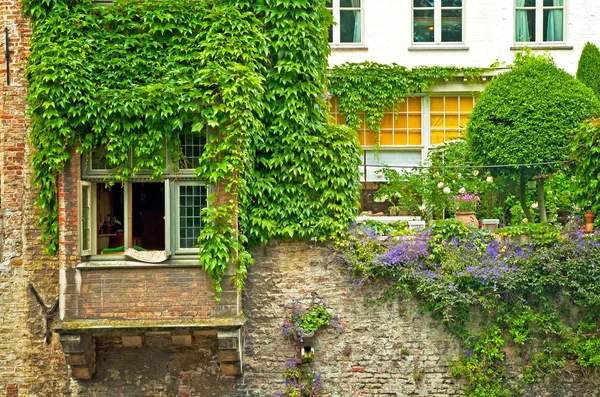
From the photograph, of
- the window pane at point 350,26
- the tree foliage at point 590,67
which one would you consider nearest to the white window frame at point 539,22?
the tree foliage at point 590,67

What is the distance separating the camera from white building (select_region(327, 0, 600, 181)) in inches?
691

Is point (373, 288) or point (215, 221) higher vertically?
point (215, 221)

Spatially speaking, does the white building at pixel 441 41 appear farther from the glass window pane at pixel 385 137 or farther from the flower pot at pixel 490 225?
the flower pot at pixel 490 225

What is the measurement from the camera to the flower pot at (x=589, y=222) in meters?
11.1

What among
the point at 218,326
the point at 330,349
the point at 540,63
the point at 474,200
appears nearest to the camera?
the point at 218,326

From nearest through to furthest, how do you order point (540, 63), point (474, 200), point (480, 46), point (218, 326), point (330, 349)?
point (218, 326), point (330, 349), point (474, 200), point (540, 63), point (480, 46)

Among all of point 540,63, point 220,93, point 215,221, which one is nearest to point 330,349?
point 215,221

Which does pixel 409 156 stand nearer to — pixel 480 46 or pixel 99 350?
pixel 480 46

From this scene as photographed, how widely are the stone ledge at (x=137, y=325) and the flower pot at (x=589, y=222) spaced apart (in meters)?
5.61

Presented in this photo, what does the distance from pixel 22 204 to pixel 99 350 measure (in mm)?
2592

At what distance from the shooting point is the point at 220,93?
10352 millimetres

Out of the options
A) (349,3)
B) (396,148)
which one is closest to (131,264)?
(396,148)

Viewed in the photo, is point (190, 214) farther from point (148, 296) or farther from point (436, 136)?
point (436, 136)

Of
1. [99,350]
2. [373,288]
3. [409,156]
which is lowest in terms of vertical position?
[99,350]
